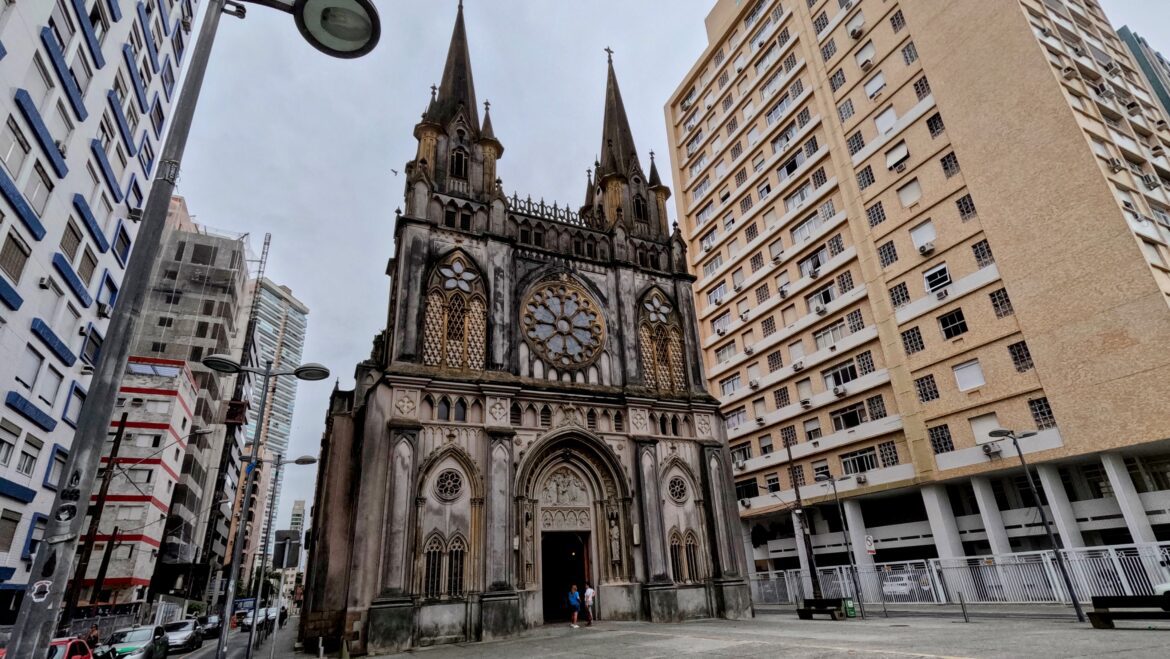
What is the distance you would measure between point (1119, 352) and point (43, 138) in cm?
4208

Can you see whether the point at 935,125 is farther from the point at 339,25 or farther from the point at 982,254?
the point at 339,25

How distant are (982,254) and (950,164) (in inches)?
219

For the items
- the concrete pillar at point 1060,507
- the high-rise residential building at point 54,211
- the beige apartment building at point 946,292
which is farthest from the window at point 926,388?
the high-rise residential building at point 54,211

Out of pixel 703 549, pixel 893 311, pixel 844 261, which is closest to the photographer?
pixel 703 549

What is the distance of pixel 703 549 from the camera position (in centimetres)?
2484

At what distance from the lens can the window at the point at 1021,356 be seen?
87.8 feet

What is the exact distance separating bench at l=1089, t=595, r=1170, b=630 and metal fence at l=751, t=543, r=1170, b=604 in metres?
8.07

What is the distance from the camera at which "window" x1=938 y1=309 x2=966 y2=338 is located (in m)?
29.8

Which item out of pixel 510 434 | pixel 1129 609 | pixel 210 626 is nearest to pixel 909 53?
pixel 1129 609

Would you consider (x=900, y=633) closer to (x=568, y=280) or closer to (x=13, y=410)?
(x=568, y=280)

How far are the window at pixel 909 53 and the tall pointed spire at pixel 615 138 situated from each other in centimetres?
1691

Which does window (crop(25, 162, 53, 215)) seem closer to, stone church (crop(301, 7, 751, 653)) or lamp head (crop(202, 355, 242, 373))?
stone church (crop(301, 7, 751, 653))

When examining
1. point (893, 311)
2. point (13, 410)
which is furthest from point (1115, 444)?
point (13, 410)

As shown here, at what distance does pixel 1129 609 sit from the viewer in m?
14.6
